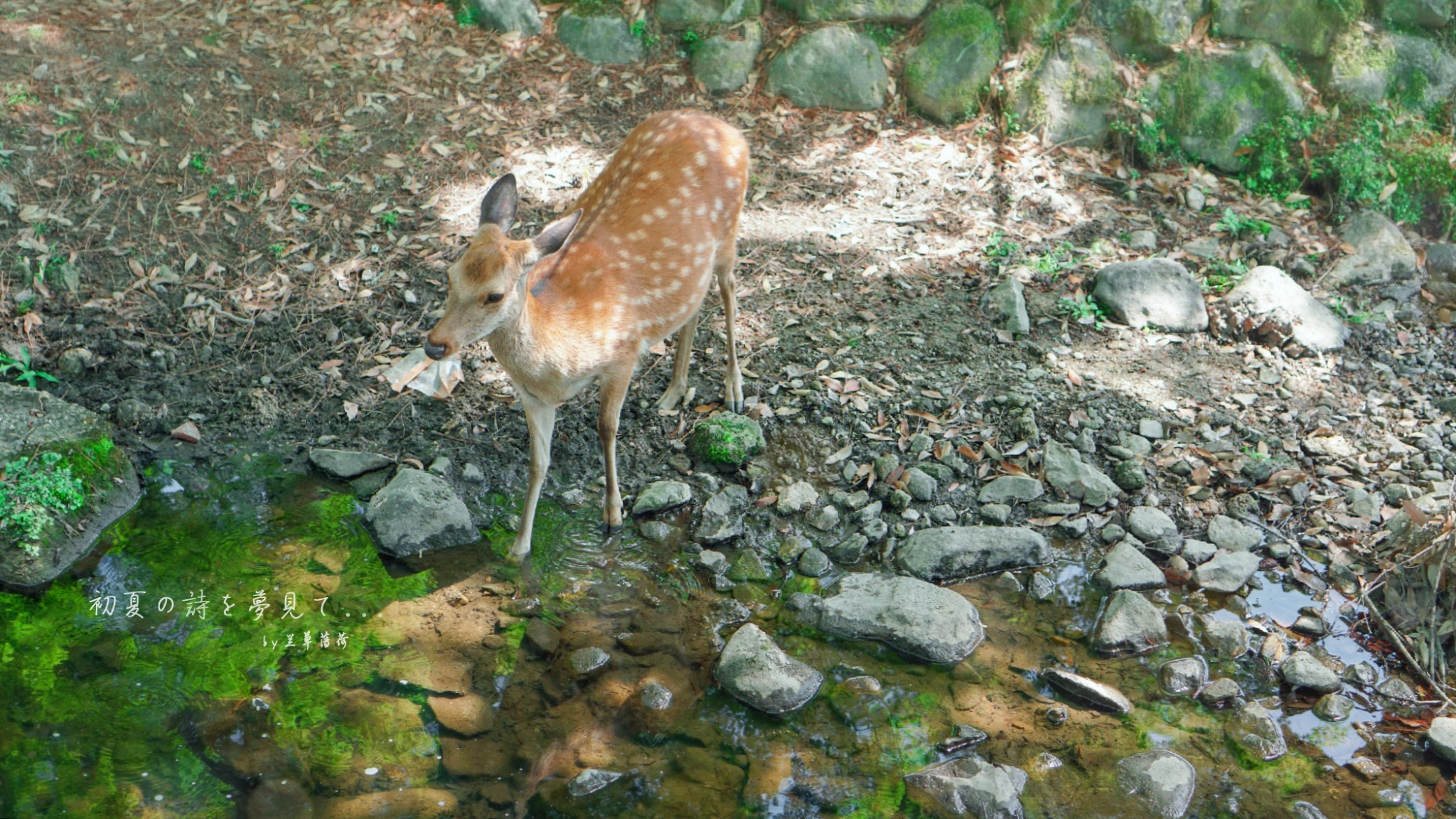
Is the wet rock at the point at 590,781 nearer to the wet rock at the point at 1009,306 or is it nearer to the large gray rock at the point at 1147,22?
the wet rock at the point at 1009,306

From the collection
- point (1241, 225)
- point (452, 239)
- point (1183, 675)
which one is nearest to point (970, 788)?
point (1183, 675)

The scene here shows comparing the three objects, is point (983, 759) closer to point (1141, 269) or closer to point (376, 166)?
point (1141, 269)

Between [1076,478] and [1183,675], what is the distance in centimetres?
110

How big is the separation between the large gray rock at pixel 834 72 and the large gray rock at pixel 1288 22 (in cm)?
234

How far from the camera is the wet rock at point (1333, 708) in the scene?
12.0ft

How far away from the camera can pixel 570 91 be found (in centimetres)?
738

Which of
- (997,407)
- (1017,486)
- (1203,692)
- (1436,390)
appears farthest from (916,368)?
(1436,390)

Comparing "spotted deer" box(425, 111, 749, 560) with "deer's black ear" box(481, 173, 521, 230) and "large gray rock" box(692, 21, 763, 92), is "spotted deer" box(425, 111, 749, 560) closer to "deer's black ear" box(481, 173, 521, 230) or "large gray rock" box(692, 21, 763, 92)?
"deer's black ear" box(481, 173, 521, 230)

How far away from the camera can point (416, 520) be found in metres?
4.32

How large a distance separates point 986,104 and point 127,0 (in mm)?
5934

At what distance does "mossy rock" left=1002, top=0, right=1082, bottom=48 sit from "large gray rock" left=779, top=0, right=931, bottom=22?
63 centimetres

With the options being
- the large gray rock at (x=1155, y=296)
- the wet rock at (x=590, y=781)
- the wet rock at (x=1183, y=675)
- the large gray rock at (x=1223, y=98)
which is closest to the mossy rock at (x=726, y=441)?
the wet rock at (x=590, y=781)

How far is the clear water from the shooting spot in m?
3.29

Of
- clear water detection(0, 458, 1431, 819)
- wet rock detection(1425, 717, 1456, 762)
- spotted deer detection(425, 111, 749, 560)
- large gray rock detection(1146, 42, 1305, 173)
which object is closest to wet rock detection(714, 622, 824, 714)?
clear water detection(0, 458, 1431, 819)
